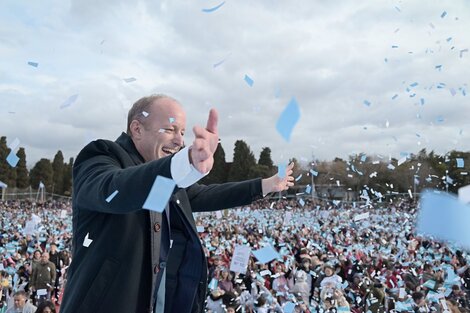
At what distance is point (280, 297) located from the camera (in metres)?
9.24

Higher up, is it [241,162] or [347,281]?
[241,162]

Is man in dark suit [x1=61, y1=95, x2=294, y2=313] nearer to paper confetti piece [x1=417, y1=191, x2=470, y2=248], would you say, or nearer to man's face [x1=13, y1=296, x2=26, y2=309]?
paper confetti piece [x1=417, y1=191, x2=470, y2=248]

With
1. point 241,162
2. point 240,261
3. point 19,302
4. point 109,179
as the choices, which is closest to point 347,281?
point 240,261

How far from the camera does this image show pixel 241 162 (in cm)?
6272

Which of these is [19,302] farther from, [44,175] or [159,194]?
[44,175]

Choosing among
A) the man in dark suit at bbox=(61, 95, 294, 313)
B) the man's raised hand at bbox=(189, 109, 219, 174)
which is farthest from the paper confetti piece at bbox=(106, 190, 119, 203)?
the man's raised hand at bbox=(189, 109, 219, 174)

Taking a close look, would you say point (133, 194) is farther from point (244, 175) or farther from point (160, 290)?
point (244, 175)

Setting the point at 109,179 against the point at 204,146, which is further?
the point at 109,179

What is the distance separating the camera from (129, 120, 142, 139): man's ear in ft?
7.18

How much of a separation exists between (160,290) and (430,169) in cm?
4163

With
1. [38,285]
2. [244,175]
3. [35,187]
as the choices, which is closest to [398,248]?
[38,285]

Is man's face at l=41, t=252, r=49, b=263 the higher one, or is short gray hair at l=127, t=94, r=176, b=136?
short gray hair at l=127, t=94, r=176, b=136

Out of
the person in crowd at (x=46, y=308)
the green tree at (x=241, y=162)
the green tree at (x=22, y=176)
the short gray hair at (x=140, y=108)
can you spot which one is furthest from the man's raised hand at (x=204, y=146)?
the green tree at (x=22, y=176)

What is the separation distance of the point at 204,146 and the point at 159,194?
21 centimetres
